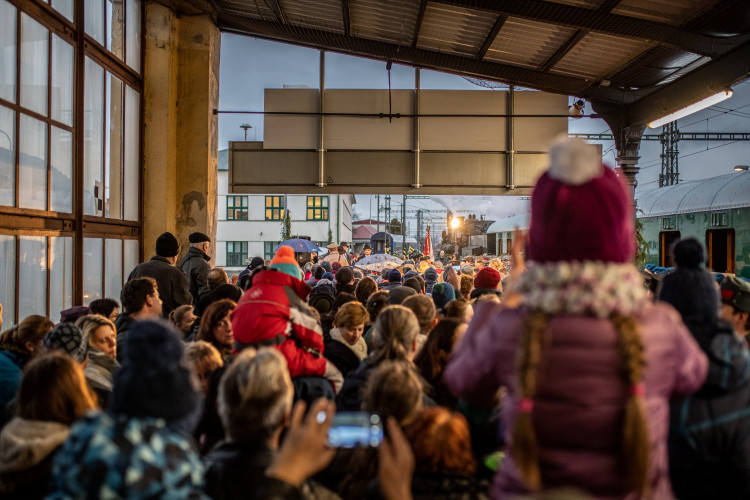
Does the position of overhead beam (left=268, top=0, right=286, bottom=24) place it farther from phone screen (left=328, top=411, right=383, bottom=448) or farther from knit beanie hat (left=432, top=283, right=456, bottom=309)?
phone screen (left=328, top=411, right=383, bottom=448)

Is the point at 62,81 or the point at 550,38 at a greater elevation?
the point at 550,38

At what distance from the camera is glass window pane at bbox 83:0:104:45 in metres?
8.15

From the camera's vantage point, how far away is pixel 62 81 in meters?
7.43

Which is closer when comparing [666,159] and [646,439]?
[646,439]

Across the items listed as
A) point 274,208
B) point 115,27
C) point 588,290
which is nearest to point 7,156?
point 115,27

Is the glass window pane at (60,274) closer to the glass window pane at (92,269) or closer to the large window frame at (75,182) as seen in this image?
the large window frame at (75,182)

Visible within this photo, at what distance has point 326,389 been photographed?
155 inches

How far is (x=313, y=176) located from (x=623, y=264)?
9.59 m

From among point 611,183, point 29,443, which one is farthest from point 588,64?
point 29,443

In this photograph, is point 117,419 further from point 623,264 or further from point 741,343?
point 741,343

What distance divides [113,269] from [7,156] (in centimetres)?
343

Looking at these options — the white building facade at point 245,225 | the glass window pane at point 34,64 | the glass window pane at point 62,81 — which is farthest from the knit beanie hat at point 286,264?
the white building facade at point 245,225

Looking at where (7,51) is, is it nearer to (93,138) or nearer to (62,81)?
(62,81)

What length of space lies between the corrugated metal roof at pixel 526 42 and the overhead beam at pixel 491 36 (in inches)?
3.2
